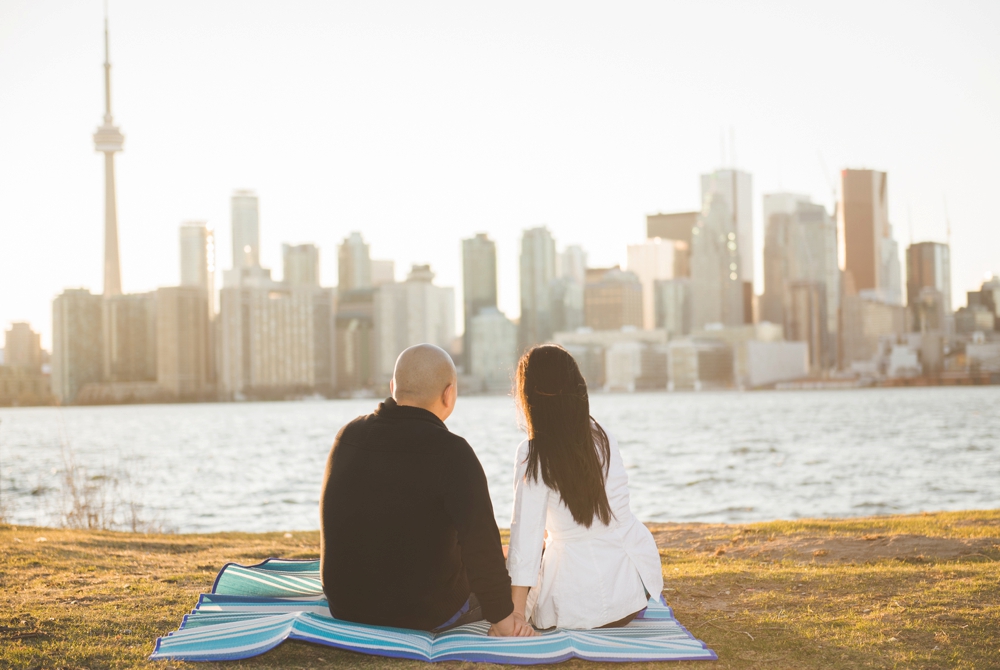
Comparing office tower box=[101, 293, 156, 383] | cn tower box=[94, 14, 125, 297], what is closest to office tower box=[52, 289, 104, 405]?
office tower box=[101, 293, 156, 383]

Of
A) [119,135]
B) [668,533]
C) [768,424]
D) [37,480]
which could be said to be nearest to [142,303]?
[119,135]

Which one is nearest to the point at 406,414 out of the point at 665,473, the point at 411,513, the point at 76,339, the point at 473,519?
the point at 411,513

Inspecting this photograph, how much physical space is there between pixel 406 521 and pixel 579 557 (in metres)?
1.00

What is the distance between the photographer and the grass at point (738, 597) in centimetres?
492

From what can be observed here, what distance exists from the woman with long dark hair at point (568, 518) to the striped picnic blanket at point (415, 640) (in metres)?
0.18

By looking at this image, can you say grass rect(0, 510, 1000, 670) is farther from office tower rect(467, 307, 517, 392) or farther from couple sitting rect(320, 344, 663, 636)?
office tower rect(467, 307, 517, 392)

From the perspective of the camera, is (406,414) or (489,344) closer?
(406,414)

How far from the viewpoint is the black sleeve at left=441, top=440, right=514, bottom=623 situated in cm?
480

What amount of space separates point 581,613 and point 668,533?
6919mm

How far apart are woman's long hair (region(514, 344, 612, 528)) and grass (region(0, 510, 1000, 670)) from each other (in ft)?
2.77

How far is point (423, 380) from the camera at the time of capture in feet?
16.1

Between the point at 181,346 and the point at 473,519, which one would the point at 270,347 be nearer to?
the point at 181,346

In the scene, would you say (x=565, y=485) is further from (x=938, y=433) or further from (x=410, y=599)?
(x=938, y=433)

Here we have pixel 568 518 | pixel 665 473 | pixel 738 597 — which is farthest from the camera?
pixel 665 473
